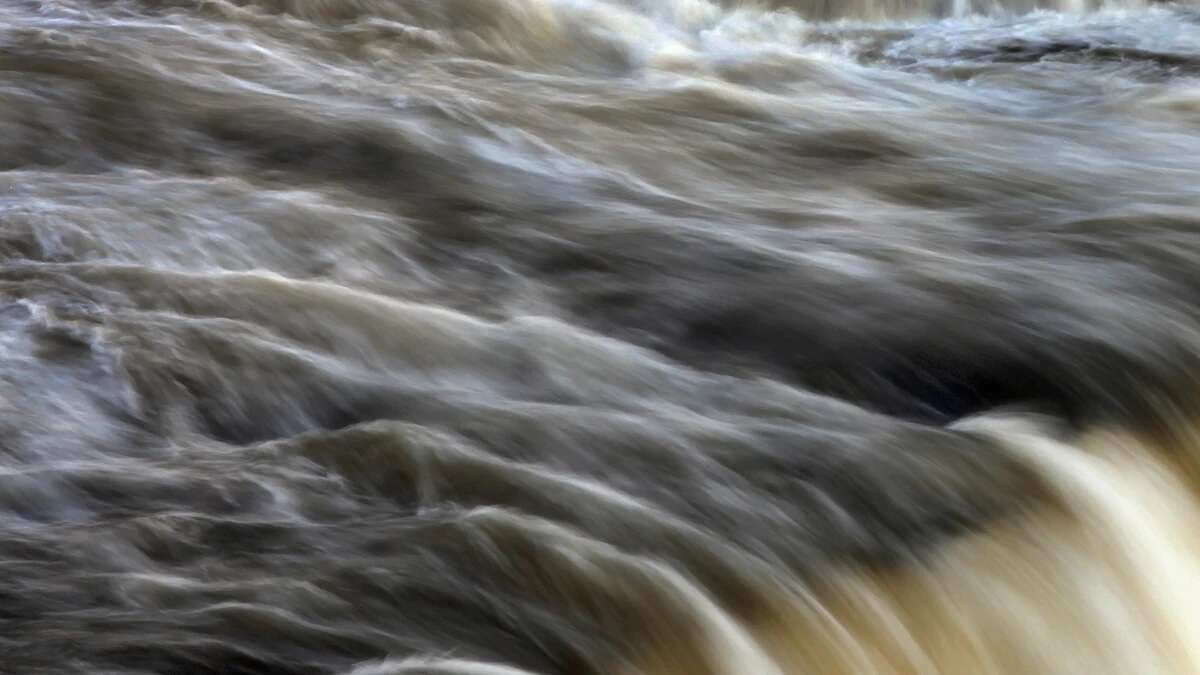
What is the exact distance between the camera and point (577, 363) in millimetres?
2957

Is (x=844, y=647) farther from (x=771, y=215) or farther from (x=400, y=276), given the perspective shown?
(x=771, y=215)

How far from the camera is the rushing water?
2184 millimetres

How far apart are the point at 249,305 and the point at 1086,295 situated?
159 centimetres

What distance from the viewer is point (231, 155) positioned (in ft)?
13.2

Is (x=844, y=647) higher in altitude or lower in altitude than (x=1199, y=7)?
lower

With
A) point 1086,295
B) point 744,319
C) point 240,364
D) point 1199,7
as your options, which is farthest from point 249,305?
point 1199,7

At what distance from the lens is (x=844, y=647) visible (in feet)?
7.16

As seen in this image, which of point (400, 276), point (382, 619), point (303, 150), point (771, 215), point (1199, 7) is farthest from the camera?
point (1199, 7)

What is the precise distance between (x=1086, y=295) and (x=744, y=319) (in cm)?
66

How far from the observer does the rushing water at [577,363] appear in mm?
2184

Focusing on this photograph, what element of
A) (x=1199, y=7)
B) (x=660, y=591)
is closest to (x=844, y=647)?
(x=660, y=591)

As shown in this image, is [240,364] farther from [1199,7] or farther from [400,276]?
[1199,7]

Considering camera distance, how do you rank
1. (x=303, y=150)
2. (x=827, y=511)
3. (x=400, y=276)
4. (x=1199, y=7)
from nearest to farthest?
1. (x=827, y=511)
2. (x=400, y=276)
3. (x=303, y=150)
4. (x=1199, y=7)

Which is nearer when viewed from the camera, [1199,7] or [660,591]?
[660,591]
